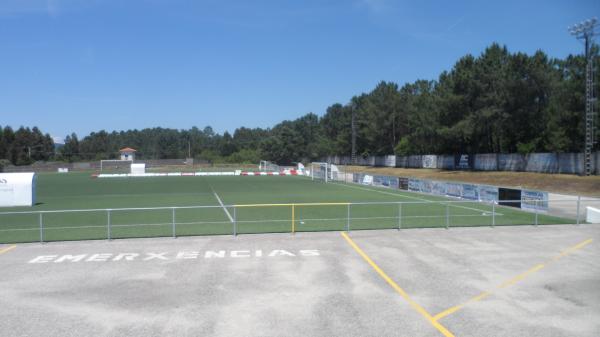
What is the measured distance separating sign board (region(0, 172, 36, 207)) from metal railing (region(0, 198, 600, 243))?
20.7 feet

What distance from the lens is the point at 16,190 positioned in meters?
31.9

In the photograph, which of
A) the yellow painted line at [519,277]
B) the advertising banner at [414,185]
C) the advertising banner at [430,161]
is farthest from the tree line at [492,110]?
the yellow painted line at [519,277]

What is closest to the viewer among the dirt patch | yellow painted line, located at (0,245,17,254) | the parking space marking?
the parking space marking

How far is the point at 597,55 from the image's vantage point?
166 feet

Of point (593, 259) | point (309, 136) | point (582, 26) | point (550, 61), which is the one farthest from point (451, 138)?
Answer: point (309, 136)

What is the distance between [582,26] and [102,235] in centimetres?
4747

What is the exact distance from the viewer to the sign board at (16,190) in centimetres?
3178

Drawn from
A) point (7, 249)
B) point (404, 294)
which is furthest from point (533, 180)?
point (7, 249)

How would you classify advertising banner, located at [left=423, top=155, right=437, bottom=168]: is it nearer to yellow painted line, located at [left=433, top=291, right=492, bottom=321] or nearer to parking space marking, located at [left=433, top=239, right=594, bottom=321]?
parking space marking, located at [left=433, top=239, right=594, bottom=321]

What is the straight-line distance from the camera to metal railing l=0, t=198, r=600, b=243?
18391 mm

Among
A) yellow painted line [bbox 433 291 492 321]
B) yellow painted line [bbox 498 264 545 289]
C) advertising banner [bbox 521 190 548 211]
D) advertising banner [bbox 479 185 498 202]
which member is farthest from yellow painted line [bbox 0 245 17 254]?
advertising banner [bbox 479 185 498 202]

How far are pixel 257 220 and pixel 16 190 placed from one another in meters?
20.0

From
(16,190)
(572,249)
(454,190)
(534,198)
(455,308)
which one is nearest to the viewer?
(455,308)

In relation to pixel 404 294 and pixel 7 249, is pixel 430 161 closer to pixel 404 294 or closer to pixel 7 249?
pixel 7 249
